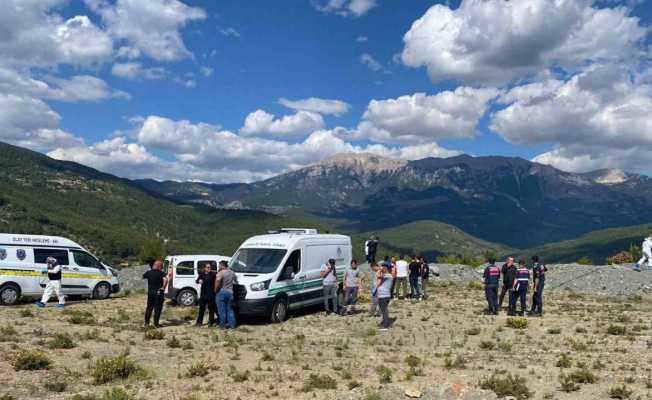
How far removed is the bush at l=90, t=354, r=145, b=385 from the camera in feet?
31.4

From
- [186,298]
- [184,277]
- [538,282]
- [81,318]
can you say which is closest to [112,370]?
[81,318]

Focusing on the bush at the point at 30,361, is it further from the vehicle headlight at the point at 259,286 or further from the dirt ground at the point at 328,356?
the vehicle headlight at the point at 259,286

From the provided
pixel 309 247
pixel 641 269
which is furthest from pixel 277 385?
pixel 641 269

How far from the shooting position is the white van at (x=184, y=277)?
20422mm

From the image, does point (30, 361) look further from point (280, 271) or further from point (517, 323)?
point (517, 323)

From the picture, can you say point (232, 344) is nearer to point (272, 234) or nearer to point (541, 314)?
point (272, 234)

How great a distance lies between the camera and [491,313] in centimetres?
1922

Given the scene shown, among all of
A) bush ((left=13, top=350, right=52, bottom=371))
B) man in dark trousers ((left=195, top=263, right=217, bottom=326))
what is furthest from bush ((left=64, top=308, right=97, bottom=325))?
bush ((left=13, top=350, right=52, bottom=371))

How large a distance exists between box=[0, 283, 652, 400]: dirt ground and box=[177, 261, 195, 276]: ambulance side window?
222cm

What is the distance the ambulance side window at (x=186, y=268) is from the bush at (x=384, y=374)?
1184 centimetres

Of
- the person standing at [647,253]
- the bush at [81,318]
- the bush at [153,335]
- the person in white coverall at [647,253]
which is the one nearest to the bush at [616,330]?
the bush at [153,335]

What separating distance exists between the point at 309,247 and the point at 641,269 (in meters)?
22.2

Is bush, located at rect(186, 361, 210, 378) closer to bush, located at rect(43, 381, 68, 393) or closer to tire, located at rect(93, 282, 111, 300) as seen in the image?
bush, located at rect(43, 381, 68, 393)

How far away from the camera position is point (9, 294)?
1869 cm
